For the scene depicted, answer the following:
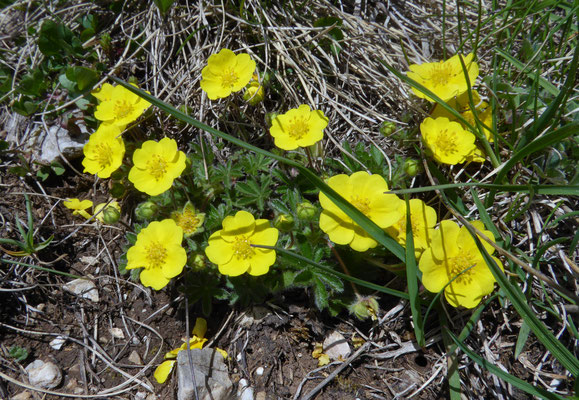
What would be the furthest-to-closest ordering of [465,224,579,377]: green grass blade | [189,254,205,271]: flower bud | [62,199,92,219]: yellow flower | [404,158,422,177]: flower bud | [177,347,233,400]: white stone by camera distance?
[62,199,92,219]: yellow flower, [404,158,422,177]: flower bud, [189,254,205,271]: flower bud, [177,347,233,400]: white stone, [465,224,579,377]: green grass blade

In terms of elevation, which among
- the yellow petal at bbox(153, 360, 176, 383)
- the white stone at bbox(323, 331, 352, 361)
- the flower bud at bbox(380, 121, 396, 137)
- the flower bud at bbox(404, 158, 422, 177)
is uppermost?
the flower bud at bbox(380, 121, 396, 137)

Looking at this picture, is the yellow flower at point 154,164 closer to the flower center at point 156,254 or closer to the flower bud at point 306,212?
the flower center at point 156,254

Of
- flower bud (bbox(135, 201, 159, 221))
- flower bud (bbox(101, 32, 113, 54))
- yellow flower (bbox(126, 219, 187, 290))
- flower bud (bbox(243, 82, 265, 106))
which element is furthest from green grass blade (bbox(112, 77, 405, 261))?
flower bud (bbox(101, 32, 113, 54))

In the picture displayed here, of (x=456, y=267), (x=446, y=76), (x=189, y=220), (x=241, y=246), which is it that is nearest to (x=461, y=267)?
(x=456, y=267)

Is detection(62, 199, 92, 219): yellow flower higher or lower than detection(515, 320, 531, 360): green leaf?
lower

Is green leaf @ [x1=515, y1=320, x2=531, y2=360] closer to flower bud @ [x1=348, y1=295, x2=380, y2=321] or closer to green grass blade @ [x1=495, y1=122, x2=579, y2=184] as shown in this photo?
flower bud @ [x1=348, y1=295, x2=380, y2=321]

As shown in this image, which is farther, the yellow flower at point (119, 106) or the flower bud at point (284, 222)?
the yellow flower at point (119, 106)

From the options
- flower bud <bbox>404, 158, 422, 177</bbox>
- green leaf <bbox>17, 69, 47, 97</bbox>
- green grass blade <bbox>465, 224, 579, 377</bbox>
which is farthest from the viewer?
green leaf <bbox>17, 69, 47, 97</bbox>

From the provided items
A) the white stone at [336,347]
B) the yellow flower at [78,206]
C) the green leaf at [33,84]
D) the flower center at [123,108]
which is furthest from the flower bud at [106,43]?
the white stone at [336,347]
